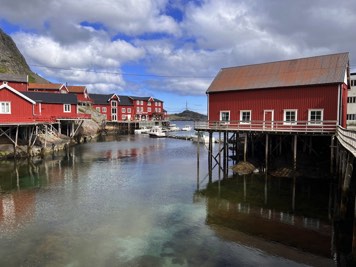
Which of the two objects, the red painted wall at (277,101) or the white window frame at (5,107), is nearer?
the red painted wall at (277,101)

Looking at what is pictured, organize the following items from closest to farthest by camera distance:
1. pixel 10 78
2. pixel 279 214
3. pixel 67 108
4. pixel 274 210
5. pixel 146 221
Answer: pixel 146 221 < pixel 279 214 < pixel 274 210 < pixel 67 108 < pixel 10 78

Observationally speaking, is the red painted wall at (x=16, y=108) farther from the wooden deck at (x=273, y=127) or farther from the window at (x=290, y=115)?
the window at (x=290, y=115)

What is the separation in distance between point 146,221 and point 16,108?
Result: 26.5 metres

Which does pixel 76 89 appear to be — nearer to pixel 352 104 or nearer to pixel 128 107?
pixel 128 107

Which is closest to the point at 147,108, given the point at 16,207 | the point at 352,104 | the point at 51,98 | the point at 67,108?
the point at 67,108

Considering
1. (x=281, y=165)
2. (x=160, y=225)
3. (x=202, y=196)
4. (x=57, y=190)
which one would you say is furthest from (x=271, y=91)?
(x=57, y=190)

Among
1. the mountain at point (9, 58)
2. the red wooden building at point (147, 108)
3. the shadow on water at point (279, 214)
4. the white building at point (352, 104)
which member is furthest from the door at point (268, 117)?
the mountain at point (9, 58)

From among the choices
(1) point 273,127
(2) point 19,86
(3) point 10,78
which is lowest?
(1) point 273,127

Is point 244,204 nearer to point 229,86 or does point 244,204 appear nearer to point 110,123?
point 229,86

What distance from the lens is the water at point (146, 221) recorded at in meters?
10.9

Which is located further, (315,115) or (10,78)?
(10,78)

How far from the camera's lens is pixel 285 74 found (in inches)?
1035

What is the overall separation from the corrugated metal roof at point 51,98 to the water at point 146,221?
22.3 meters

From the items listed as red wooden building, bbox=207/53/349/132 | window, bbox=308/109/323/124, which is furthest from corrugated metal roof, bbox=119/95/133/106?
window, bbox=308/109/323/124
